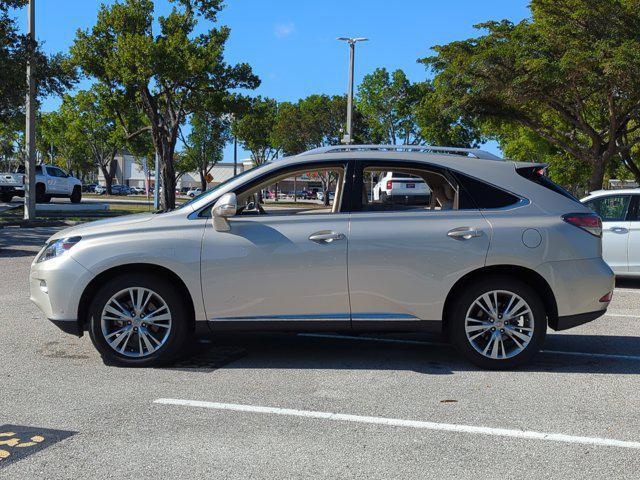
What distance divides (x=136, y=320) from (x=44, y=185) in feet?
108

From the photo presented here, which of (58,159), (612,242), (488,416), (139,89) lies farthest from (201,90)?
(58,159)

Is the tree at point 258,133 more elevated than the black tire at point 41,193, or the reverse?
the tree at point 258,133

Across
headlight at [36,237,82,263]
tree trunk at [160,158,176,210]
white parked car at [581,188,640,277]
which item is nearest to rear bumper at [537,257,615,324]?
headlight at [36,237,82,263]

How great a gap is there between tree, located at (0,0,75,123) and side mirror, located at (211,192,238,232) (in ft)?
57.1

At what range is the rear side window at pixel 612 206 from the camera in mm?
10867

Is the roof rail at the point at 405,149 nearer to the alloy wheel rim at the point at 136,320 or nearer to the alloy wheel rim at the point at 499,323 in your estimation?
the alloy wheel rim at the point at 499,323

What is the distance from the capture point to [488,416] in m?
4.54

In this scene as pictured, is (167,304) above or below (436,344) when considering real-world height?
above

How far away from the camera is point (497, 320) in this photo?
5.61 meters

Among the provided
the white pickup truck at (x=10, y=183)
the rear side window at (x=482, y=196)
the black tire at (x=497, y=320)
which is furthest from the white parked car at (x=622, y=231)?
the white pickup truck at (x=10, y=183)

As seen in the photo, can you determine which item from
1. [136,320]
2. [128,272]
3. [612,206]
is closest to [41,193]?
[612,206]

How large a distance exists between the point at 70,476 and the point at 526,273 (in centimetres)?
378

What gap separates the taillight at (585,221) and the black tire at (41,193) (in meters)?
34.2

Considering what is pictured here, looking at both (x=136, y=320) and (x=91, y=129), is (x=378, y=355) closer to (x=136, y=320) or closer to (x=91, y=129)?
(x=136, y=320)
